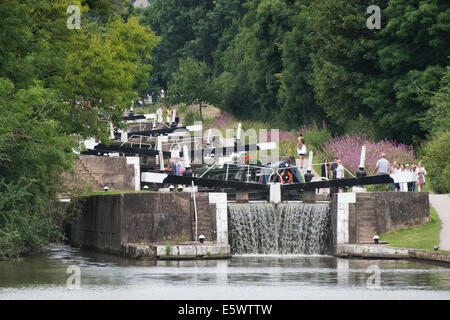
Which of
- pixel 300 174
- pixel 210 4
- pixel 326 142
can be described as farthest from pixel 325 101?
pixel 210 4

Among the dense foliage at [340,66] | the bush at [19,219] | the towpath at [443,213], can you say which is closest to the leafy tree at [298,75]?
the dense foliage at [340,66]

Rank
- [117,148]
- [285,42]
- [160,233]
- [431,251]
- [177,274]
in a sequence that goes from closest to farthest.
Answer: [177,274]
[431,251]
[160,233]
[117,148]
[285,42]

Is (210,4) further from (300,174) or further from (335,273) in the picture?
(335,273)

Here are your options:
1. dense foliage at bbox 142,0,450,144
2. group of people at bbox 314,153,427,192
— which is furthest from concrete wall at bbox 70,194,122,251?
dense foliage at bbox 142,0,450,144

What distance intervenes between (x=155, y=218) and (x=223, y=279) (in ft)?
25.6

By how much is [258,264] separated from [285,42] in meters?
40.5

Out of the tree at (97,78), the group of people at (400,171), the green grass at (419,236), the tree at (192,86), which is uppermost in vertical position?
the tree at (192,86)

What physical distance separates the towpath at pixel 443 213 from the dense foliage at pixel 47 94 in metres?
12.1

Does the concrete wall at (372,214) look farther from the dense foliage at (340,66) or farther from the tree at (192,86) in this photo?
the tree at (192,86)

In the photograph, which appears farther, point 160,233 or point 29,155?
point 160,233

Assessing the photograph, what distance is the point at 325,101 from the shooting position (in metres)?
62.1

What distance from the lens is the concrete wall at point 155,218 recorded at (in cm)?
3566

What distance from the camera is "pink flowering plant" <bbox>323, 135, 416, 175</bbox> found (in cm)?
5106
